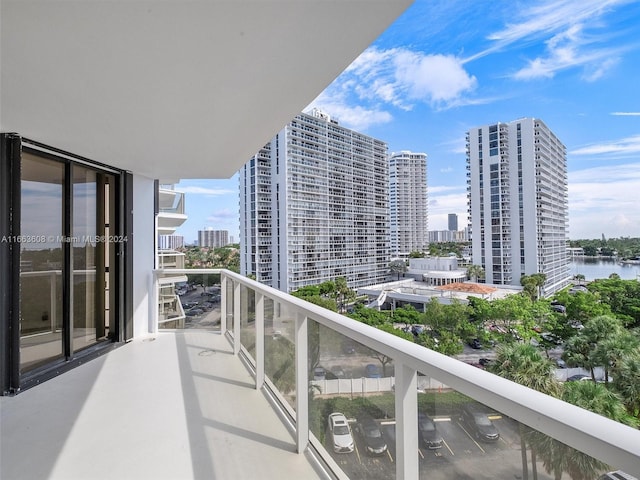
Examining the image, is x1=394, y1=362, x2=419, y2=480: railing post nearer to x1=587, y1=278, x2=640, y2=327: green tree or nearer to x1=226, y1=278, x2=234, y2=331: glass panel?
x1=226, y1=278, x2=234, y2=331: glass panel

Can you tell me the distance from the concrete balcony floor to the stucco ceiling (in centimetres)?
237

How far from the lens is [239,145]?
3.80 meters

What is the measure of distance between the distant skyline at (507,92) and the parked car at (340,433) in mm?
37385

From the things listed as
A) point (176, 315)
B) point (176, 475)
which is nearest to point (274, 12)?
point (176, 475)

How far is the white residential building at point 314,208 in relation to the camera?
41906 mm

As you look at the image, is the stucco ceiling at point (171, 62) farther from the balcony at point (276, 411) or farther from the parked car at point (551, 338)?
the parked car at point (551, 338)

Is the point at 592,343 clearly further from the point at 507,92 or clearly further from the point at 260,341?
the point at 507,92

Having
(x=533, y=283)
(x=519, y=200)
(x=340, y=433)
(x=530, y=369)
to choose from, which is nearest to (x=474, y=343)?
(x=530, y=369)

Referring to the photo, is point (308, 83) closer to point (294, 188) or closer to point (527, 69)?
point (294, 188)

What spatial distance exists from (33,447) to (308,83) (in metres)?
3.12

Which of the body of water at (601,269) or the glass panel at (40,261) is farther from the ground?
the glass panel at (40,261)

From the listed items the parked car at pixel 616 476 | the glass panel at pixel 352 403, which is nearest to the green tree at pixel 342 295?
the glass panel at pixel 352 403

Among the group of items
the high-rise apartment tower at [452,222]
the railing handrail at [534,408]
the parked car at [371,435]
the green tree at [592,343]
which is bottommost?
the green tree at [592,343]

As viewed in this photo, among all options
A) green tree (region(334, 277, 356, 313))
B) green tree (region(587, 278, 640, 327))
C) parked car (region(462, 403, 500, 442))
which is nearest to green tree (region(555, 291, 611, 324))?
green tree (region(587, 278, 640, 327))
